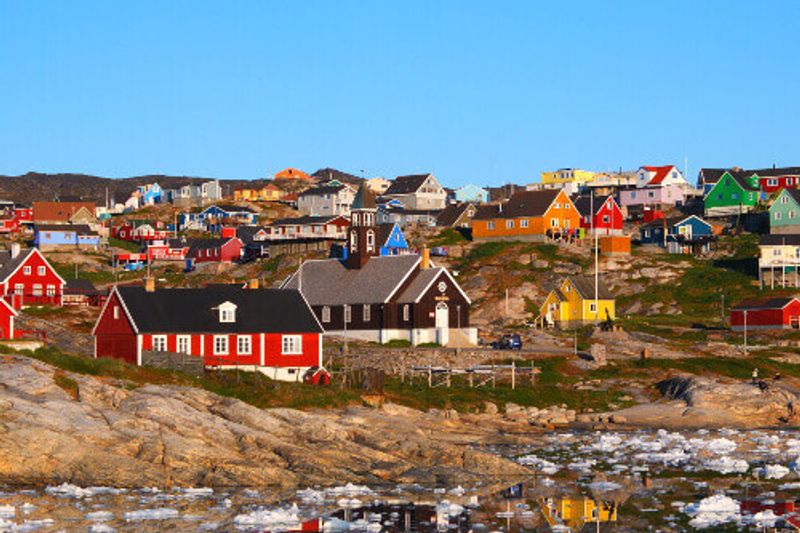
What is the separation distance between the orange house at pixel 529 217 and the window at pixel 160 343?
193 ft

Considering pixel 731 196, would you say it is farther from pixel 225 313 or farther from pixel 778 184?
pixel 225 313

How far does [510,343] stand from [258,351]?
1925 cm

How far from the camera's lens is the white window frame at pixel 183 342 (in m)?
70.3

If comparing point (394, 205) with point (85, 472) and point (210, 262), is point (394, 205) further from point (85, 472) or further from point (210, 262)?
point (85, 472)

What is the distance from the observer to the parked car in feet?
277

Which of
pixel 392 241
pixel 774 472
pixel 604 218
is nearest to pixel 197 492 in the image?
pixel 774 472

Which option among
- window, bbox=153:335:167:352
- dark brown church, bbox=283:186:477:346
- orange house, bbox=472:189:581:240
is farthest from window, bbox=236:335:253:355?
orange house, bbox=472:189:581:240

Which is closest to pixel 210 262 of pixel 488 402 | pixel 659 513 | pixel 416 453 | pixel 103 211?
pixel 103 211

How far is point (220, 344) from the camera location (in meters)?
71.1

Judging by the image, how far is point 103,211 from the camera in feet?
582

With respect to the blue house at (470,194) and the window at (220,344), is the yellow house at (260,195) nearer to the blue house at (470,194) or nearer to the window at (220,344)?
the blue house at (470,194)

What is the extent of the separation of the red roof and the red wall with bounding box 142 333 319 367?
86.1 metres

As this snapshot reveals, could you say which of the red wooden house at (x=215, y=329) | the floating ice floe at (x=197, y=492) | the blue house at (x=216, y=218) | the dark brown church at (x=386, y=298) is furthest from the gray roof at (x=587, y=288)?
the blue house at (x=216, y=218)

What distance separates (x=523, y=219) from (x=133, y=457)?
83533mm
